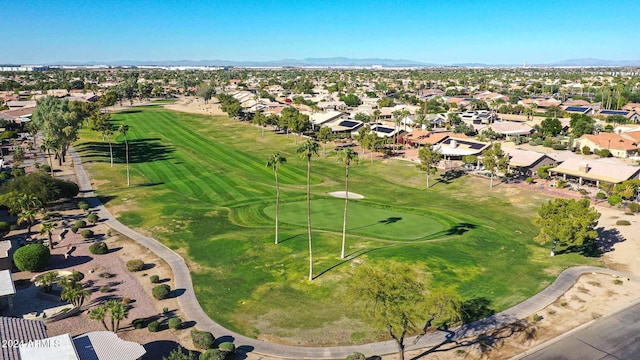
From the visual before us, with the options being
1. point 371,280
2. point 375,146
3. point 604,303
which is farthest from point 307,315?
point 375,146

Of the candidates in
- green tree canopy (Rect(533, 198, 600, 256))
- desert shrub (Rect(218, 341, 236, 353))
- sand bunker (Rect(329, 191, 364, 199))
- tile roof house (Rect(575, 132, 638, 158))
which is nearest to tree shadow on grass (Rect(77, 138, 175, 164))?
sand bunker (Rect(329, 191, 364, 199))

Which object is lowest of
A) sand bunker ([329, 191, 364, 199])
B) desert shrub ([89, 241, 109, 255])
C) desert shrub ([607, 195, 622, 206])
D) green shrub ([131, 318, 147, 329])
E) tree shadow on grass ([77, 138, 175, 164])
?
green shrub ([131, 318, 147, 329])

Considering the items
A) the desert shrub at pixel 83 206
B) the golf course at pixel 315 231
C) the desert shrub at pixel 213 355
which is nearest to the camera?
the desert shrub at pixel 213 355

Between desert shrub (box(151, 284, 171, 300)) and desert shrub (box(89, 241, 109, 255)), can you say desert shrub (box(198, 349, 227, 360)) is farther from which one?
desert shrub (box(89, 241, 109, 255))

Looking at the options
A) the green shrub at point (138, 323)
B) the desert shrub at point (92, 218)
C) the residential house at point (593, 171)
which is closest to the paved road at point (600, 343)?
the green shrub at point (138, 323)

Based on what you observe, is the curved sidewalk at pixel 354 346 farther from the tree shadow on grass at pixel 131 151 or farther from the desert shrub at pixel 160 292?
the tree shadow on grass at pixel 131 151

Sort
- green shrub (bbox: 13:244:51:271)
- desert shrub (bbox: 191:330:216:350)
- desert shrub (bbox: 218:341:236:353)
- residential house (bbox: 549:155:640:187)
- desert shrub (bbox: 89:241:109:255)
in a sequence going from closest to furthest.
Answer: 1. desert shrub (bbox: 218:341:236:353)
2. desert shrub (bbox: 191:330:216:350)
3. green shrub (bbox: 13:244:51:271)
4. desert shrub (bbox: 89:241:109:255)
5. residential house (bbox: 549:155:640:187)

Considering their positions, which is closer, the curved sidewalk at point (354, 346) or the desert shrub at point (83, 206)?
the curved sidewalk at point (354, 346)

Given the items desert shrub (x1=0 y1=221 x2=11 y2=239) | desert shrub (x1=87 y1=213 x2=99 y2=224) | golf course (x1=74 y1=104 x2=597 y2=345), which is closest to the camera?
golf course (x1=74 y1=104 x2=597 y2=345)
